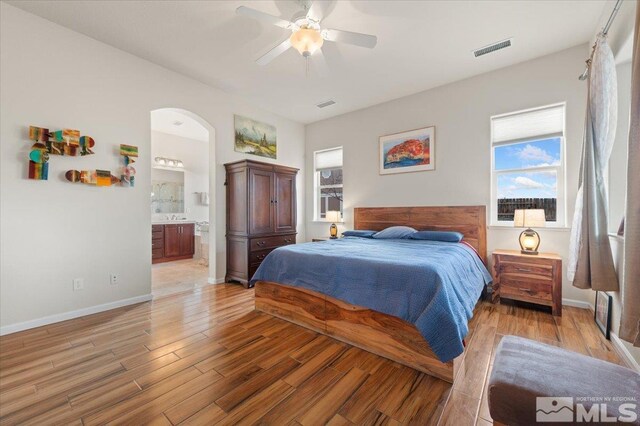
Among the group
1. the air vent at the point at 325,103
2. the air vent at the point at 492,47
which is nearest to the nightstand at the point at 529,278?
the air vent at the point at 492,47

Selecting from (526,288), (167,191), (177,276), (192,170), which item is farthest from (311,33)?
(167,191)

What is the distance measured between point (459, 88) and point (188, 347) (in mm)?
4759

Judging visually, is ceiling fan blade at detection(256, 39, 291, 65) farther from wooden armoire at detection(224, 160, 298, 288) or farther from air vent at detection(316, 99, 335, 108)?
air vent at detection(316, 99, 335, 108)

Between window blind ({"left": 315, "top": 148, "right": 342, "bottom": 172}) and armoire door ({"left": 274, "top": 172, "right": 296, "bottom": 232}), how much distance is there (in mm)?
1003

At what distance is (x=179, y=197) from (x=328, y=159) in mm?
4222

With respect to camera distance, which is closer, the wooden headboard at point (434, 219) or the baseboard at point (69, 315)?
the baseboard at point (69, 315)

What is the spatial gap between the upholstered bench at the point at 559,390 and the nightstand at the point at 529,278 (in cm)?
215

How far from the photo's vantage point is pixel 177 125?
5801 millimetres

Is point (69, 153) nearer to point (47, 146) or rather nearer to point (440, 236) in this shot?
point (47, 146)

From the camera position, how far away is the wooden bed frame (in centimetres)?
186

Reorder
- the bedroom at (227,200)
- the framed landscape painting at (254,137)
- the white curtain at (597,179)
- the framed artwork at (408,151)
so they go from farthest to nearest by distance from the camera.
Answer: the framed landscape painting at (254,137), the framed artwork at (408,151), the white curtain at (597,179), the bedroom at (227,200)

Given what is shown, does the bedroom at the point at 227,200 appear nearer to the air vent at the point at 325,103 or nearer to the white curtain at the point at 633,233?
the white curtain at the point at 633,233

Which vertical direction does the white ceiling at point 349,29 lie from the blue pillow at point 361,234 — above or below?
above

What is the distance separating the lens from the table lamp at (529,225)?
119 inches
